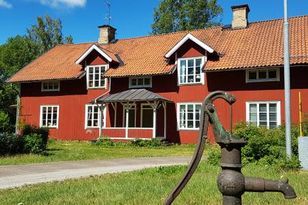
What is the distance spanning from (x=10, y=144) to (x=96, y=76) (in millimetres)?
16141

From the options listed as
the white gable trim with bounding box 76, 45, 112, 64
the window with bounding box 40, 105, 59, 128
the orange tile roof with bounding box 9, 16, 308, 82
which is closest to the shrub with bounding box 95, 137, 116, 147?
the orange tile roof with bounding box 9, 16, 308, 82

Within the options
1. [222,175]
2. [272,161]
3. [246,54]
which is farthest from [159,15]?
[222,175]

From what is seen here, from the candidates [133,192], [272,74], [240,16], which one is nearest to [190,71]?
[272,74]

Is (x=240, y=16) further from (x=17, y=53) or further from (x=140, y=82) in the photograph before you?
(x=17, y=53)

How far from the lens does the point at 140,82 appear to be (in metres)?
31.3

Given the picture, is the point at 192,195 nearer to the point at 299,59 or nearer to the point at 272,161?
the point at 272,161

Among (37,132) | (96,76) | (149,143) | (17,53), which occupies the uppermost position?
(17,53)

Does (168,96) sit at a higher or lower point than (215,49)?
lower

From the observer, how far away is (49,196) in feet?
26.0

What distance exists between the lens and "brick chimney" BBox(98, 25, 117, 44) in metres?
37.6

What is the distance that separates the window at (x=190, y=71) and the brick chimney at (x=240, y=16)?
15.8ft

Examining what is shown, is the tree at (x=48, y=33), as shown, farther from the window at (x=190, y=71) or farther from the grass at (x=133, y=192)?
the grass at (x=133, y=192)

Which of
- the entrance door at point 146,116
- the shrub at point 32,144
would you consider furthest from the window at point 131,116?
the shrub at point 32,144

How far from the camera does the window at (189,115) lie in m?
28.7
